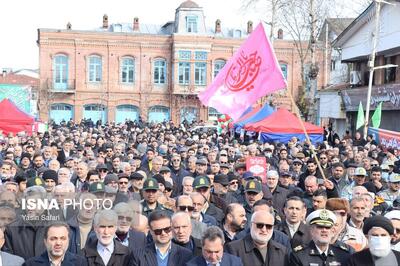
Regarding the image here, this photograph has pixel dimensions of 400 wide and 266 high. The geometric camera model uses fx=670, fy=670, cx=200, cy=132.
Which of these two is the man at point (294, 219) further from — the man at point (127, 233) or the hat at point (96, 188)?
the hat at point (96, 188)

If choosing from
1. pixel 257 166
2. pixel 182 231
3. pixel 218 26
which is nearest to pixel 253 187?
pixel 182 231

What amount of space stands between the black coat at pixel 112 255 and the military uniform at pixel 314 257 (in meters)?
1.45

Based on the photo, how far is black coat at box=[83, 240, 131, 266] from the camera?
19.1 ft

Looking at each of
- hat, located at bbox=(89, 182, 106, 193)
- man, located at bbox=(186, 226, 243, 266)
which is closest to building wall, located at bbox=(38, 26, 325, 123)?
hat, located at bbox=(89, 182, 106, 193)

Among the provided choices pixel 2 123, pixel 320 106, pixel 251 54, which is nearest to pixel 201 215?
pixel 251 54

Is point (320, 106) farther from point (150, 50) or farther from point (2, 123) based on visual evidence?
point (2, 123)

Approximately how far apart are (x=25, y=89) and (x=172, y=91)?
16.7m

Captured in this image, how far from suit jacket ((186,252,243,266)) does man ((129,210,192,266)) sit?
0.30m

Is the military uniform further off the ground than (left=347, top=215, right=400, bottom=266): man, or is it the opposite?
(left=347, top=215, right=400, bottom=266): man

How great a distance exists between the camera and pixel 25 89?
3891 cm

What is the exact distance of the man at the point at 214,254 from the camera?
545 cm

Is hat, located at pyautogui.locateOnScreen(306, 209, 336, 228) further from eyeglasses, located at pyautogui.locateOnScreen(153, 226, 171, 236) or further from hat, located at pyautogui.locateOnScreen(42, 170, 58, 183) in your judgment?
hat, located at pyautogui.locateOnScreen(42, 170, 58, 183)

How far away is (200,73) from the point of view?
53844mm

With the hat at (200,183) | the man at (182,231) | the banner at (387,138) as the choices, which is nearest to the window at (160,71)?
the banner at (387,138)
